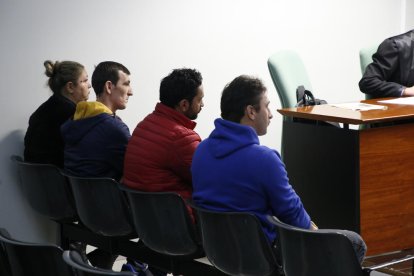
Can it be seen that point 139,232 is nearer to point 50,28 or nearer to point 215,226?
point 215,226

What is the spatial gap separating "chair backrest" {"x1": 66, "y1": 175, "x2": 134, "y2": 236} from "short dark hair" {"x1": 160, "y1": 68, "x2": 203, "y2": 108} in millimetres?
431

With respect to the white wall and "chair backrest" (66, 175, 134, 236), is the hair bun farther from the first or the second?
"chair backrest" (66, 175, 134, 236)

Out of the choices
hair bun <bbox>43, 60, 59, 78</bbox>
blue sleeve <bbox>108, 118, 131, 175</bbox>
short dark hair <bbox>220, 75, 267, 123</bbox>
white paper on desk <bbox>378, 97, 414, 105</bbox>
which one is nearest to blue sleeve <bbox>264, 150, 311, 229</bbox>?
short dark hair <bbox>220, 75, 267, 123</bbox>

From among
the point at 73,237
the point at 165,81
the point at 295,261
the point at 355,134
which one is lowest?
the point at 73,237

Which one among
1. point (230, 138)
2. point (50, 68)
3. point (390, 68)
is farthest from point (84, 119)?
point (390, 68)

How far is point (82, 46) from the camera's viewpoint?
4629 mm

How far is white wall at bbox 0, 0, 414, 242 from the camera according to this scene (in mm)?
4379

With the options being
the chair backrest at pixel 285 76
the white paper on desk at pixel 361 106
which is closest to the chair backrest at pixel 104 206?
the white paper on desk at pixel 361 106

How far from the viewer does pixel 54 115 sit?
13.7 ft

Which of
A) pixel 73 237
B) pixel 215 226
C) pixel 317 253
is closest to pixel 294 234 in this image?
pixel 317 253

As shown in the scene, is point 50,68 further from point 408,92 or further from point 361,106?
point 408,92

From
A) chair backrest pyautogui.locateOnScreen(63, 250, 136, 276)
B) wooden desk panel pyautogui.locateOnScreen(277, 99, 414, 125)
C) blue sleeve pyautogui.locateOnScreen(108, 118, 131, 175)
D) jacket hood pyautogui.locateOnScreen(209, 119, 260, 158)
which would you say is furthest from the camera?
blue sleeve pyautogui.locateOnScreen(108, 118, 131, 175)

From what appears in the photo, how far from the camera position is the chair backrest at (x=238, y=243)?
2.86 meters

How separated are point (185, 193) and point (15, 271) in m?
1.23
